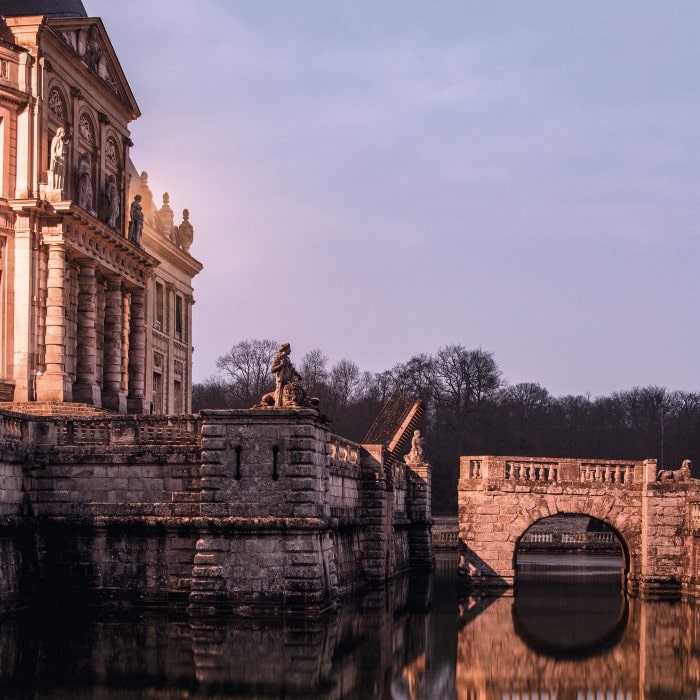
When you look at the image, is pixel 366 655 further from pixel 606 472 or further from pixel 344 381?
pixel 344 381

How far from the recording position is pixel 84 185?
116 ft

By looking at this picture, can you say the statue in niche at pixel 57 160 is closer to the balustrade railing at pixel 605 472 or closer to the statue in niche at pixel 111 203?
the statue in niche at pixel 111 203

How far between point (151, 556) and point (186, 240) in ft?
107

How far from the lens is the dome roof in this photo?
34969mm

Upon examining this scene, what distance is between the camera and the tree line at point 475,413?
80.9 m

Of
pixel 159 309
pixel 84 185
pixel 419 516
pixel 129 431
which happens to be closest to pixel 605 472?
pixel 419 516

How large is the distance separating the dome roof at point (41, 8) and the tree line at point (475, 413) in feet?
137

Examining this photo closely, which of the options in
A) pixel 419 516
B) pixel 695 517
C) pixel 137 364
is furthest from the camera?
pixel 419 516

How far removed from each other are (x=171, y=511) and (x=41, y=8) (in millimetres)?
19009

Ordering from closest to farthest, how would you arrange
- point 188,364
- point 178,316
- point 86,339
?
point 86,339
point 188,364
point 178,316

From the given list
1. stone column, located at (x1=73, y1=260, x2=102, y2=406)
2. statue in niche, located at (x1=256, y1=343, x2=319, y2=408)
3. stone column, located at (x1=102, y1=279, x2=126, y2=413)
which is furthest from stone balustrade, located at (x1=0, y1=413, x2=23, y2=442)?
stone column, located at (x1=102, y1=279, x2=126, y2=413)

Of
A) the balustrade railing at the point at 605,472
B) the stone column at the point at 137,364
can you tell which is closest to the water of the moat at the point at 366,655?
the balustrade railing at the point at 605,472

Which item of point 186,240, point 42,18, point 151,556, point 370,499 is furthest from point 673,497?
point 186,240

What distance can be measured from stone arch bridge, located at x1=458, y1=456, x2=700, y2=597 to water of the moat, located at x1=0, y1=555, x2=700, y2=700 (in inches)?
135
